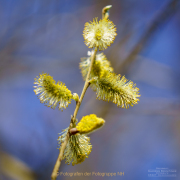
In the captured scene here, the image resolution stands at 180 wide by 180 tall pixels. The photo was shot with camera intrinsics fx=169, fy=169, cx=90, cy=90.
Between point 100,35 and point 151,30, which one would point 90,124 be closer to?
point 100,35

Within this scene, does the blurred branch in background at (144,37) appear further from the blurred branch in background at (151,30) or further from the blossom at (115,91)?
the blossom at (115,91)

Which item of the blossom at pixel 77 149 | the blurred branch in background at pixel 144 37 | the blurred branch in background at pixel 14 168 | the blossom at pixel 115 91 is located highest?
the blurred branch in background at pixel 144 37

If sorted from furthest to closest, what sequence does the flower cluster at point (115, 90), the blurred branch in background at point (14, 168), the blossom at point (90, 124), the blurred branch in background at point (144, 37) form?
the blurred branch in background at point (144, 37) → the blurred branch in background at point (14, 168) → the flower cluster at point (115, 90) → the blossom at point (90, 124)

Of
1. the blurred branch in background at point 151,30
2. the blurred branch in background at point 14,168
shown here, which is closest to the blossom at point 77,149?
the blurred branch in background at point 14,168

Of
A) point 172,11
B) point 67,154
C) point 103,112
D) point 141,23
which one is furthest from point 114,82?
point 172,11

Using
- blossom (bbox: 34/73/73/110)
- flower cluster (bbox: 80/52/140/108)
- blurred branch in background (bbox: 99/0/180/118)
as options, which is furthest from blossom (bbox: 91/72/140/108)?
blurred branch in background (bbox: 99/0/180/118)

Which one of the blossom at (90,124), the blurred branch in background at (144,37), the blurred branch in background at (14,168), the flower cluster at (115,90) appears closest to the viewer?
the blossom at (90,124)

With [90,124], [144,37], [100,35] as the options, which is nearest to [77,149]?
[90,124]
